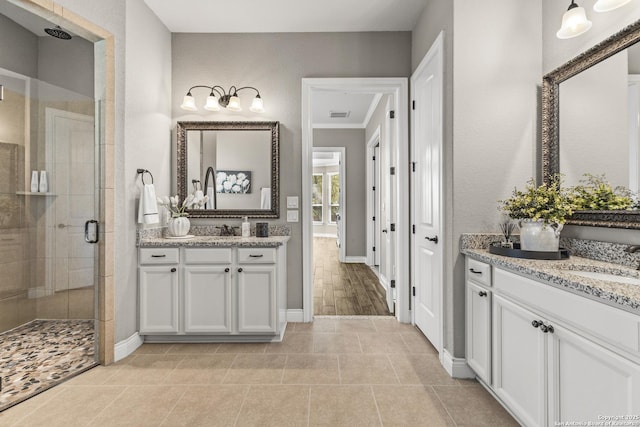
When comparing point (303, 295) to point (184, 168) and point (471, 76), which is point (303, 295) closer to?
point (184, 168)

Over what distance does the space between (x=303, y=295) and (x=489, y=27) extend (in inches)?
105

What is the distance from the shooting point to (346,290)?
455cm

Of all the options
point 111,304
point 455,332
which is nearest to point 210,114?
point 111,304

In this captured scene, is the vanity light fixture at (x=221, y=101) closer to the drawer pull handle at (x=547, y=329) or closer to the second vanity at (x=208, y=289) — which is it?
the second vanity at (x=208, y=289)

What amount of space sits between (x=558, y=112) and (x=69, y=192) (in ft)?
12.6

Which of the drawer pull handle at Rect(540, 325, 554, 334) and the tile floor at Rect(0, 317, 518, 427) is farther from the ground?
the drawer pull handle at Rect(540, 325, 554, 334)

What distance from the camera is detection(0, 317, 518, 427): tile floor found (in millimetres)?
1813

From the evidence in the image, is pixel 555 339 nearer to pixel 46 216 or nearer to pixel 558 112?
pixel 558 112

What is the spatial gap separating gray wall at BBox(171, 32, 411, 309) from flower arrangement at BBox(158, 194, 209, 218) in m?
0.80

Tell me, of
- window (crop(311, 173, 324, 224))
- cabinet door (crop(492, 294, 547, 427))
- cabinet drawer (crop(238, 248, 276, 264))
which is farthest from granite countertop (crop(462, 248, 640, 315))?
window (crop(311, 173, 324, 224))

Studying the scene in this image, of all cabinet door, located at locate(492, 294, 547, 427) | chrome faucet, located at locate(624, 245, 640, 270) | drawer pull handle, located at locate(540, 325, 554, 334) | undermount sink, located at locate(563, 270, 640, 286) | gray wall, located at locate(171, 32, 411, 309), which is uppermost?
gray wall, located at locate(171, 32, 411, 309)

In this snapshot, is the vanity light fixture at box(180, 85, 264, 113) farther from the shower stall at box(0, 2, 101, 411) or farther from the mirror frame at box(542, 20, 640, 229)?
the mirror frame at box(542, 20, 640, 229)

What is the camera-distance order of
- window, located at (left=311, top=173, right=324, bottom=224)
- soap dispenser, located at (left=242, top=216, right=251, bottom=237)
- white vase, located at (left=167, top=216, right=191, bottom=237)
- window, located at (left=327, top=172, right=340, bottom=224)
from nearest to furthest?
white vase, located at (left=167, top=216, right=191, bottom=237) → soap dispenser, located at (left=242, top=216, right=251, bottom=237) → window, located at (left=327, top=172, right=340, bottom=224) → window, located at (left=311, top=173, right=324, bottom=224)

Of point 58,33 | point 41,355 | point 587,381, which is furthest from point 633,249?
point 58,33
